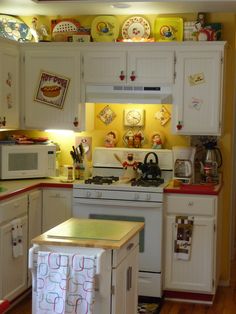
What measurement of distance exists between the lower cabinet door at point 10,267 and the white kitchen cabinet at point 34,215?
88 millimetres

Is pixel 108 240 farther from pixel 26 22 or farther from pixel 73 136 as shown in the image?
pixel 26 22

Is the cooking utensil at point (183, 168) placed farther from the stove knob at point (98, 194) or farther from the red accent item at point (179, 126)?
the stove knob at point (98, 194)

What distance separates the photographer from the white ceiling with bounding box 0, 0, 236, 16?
4777 mm

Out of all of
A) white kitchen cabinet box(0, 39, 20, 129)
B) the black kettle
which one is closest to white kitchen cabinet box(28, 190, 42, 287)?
white kitchen cabinet box(0, 39, 20, 129)

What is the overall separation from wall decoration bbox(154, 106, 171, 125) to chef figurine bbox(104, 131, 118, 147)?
437 mm

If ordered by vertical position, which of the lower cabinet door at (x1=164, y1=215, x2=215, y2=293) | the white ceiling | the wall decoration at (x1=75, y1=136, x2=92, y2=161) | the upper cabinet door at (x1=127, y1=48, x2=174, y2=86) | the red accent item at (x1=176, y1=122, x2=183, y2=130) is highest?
the white ceiling

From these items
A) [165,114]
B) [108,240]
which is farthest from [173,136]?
[108,240]

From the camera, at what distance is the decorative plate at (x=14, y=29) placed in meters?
5.34

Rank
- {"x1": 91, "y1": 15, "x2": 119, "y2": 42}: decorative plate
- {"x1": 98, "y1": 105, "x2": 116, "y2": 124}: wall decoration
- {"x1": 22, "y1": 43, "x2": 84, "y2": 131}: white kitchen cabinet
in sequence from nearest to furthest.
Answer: {"x1": 22, "y1": 43, "x2": 84, "y2": 131}: white kitchen cabinet, {"x1": 91, "y1": 15, "x2": 119, "y2": 42}: decorative plate, {"x1": 98, "y1": 105, "x2": 116, "y2": 124}: wall decoration

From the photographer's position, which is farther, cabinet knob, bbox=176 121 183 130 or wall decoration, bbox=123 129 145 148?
wall decoration, bbox=123 129 145 148

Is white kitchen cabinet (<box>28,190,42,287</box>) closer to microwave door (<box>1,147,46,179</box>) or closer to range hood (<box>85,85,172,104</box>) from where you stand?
microwave door (<box>1,147,46,179</box>)

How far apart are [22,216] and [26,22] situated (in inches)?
77.5

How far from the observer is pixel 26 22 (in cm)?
554

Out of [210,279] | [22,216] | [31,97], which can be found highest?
[31,97]
